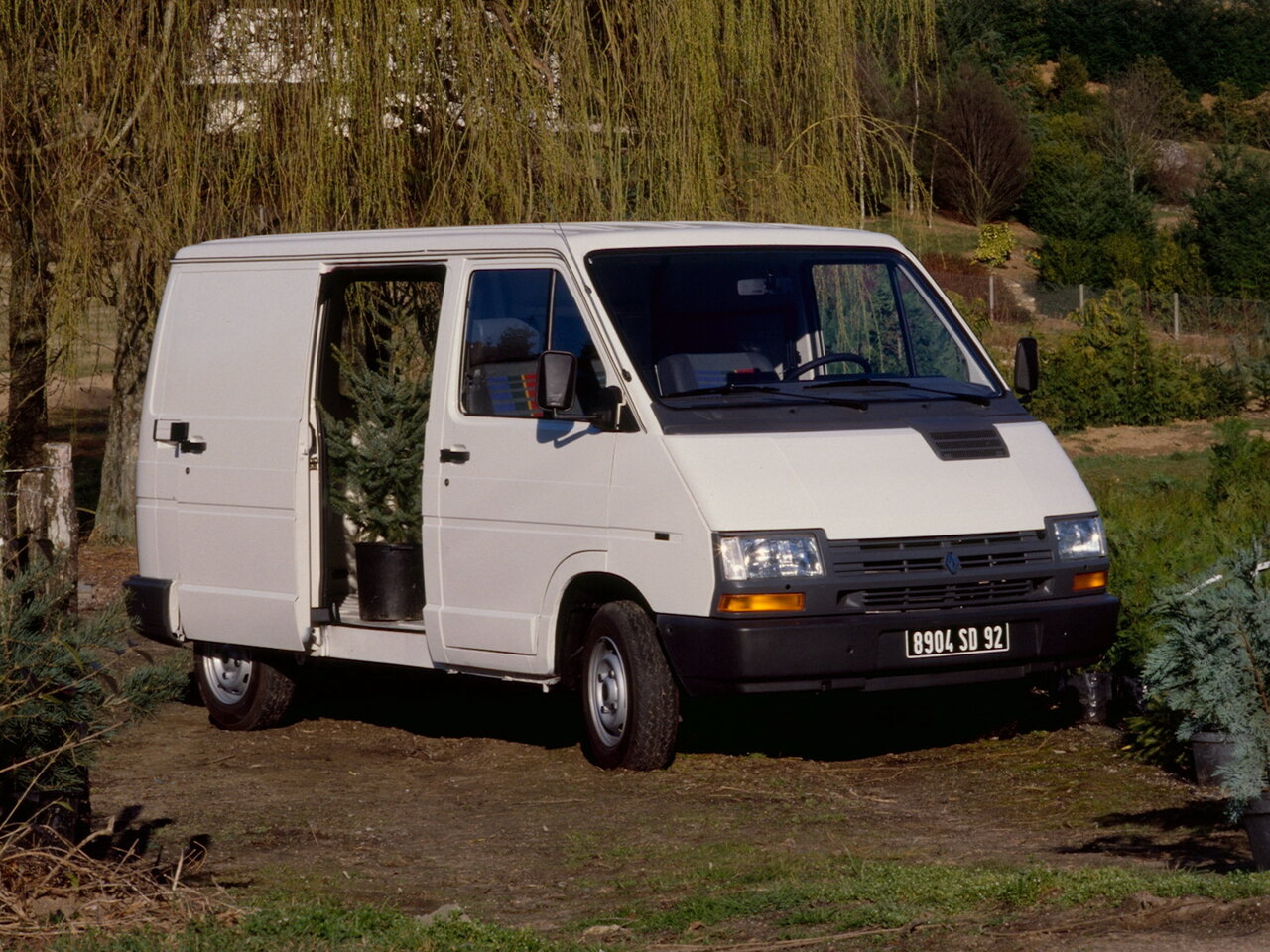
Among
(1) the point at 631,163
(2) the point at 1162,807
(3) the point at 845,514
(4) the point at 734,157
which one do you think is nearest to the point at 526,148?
(1) the point at 631,163

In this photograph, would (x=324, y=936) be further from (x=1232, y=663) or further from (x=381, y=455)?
(x=381, y=455)

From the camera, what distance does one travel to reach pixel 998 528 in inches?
318

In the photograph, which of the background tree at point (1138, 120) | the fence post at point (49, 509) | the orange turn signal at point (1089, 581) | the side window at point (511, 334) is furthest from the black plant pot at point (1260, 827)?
the background tree at point (1138, 120)

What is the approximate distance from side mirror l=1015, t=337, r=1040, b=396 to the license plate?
1.44 metres

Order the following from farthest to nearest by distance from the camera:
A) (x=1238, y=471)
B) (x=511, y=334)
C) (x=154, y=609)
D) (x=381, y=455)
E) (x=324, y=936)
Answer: (x=1238, y=471) < (x=154, y=609) < (x=381, y=455) < (x=511, y=334) < (x=324, y=936)

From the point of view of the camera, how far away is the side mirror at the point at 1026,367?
905 centimetres

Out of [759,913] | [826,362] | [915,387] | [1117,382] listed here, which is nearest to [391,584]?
[826,362]

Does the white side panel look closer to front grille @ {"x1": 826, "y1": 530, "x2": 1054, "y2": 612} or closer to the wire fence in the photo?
front grille @ {"x1": 826, "y1": 530, "x2": 1054, "y2": 612}

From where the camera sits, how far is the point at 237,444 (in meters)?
9.75

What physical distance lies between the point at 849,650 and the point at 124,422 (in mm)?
12192

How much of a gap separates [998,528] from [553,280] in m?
2.15

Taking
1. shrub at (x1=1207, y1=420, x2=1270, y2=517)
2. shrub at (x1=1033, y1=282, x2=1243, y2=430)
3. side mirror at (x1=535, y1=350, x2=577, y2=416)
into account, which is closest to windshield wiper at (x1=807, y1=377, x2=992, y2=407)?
side mirror at (x1=535, y1=350, x2=577, y2=416)

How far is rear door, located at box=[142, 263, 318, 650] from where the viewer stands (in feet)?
31.2

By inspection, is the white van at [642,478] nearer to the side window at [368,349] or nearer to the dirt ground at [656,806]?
the side window at [368,349]
